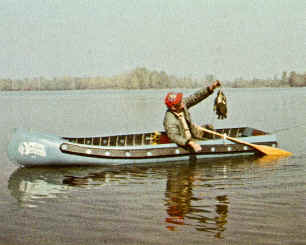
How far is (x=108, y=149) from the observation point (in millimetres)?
15203

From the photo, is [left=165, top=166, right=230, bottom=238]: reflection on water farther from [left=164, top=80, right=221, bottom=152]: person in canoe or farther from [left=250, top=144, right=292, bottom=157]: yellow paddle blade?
[left=250, top=144, right=292, bottom=157]: yellow paddle blade

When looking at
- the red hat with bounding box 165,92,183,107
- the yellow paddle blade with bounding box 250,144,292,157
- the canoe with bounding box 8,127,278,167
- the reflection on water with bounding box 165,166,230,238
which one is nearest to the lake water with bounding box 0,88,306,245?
the reflection on water with bounding box 165,166,230,238

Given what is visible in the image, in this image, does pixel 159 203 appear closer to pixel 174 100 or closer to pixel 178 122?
pixel 178 122

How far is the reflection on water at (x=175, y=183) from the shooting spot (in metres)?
9.59

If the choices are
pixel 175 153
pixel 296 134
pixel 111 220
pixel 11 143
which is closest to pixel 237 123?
pixel 296 134

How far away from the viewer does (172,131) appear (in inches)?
601

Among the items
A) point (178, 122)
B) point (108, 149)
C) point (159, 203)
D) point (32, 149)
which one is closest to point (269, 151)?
point (178, 122)

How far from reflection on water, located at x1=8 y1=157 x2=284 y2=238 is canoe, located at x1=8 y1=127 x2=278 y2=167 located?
0.94 feet

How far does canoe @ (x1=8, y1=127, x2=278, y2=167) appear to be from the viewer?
14.7 metres

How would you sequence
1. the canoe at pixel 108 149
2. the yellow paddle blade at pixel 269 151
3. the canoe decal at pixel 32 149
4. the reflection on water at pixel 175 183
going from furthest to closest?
the yellow paddle blade at pixel 269 151 < the canoe at pixel 108 149 < the canoe decal at pixel 32 149 < the reflection on water at pixel 175 183

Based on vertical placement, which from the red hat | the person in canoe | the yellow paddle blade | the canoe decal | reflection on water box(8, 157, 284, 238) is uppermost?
the red hat

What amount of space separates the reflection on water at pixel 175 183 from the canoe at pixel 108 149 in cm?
29

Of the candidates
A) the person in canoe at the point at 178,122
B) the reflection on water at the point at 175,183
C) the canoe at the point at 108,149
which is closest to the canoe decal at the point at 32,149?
the canoe at the point at 108,149

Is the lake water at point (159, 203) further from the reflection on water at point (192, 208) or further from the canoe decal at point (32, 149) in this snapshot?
the canoe decal at point (32, 149)
